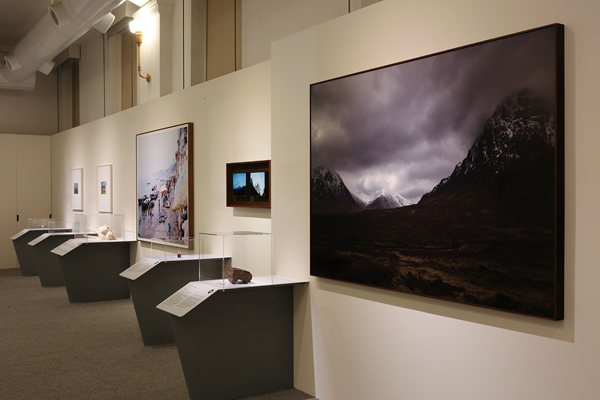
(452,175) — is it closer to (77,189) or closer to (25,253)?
(77,189)

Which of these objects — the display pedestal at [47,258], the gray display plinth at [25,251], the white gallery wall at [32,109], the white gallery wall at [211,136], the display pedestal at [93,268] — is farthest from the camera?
the white gallery wall at [32,109]

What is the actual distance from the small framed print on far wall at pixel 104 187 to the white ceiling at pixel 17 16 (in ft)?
10.4

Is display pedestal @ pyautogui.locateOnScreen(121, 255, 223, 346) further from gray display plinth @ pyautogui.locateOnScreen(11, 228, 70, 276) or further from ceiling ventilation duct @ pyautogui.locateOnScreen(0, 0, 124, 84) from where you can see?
gray display plinth @ pyautogui.locateOnScreen(11, 228, 70, 276)

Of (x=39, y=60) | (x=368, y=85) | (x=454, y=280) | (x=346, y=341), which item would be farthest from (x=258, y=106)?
(x=39, y=60)

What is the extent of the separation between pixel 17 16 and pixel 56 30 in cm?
361

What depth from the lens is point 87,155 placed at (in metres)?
11.2

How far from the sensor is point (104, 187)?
10.2 metres

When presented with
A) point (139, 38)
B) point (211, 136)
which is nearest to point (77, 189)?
point (139, 38)

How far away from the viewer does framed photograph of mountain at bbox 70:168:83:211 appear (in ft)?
38.1

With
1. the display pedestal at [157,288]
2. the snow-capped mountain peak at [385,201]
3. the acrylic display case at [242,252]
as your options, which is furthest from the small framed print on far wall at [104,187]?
the snow-capped mountain peak at [385,201]

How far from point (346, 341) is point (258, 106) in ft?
8.94

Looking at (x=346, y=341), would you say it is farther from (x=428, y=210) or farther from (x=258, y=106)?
(x=258, y=106)

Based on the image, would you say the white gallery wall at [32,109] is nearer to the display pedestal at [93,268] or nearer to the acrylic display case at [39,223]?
the acrylic display case at [39,223]

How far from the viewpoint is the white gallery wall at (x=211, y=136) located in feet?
18.6
